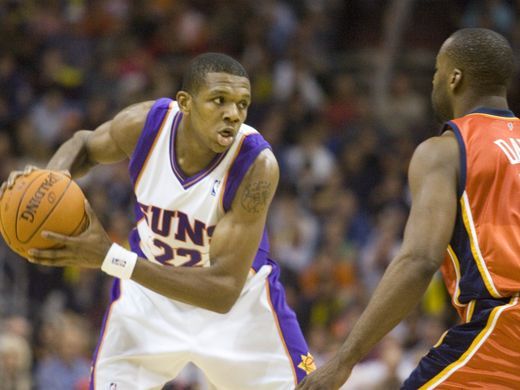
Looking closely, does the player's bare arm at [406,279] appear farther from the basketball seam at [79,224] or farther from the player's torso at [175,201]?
the player's torso at [175,201]

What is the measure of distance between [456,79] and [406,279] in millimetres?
936

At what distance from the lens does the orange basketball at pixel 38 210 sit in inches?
173

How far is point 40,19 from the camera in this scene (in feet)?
43.5

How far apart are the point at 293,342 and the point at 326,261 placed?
5.30 metres

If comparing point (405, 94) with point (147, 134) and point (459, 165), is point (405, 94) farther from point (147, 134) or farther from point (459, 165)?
point (459, 165)

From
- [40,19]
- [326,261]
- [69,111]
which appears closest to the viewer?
[326,261]

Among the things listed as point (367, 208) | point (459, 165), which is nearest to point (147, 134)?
point (459, 165)

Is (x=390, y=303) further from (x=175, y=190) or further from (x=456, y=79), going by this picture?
(x=175, y=190)

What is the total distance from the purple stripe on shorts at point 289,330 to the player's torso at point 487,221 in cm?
140

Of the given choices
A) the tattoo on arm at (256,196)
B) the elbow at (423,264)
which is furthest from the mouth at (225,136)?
the elbow at (423,264)

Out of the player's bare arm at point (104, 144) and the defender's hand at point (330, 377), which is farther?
the player's bare arm at point (104, 144)

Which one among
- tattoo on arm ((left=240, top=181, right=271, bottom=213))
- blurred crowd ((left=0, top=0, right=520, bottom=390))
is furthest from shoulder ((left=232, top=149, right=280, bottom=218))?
blurred crowd ((left=0, top=0, right=520, bottom=390))

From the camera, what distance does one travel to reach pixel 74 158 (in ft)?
17.6

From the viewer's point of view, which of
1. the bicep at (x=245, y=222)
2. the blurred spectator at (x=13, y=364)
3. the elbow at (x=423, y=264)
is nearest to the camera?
the elbow at (x=423, y=264)
